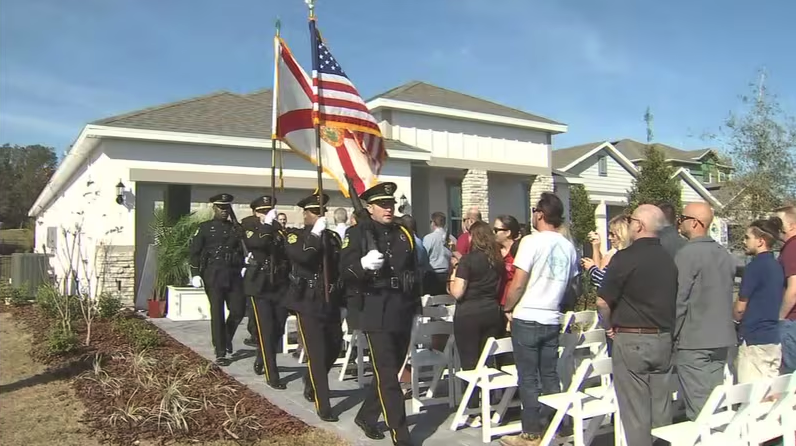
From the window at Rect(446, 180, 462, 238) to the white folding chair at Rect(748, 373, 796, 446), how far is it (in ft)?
45.9

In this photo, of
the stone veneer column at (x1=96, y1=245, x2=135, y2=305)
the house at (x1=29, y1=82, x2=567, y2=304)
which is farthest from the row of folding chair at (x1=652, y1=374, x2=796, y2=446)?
the stone veneer column at (x1=96, y1=245, x2=135, y2=305)

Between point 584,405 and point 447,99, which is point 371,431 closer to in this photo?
point 584,405

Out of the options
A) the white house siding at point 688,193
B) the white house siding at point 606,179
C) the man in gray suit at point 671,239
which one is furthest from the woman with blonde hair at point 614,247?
the white house siding at point 688,193

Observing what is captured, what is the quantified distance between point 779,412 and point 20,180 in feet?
229

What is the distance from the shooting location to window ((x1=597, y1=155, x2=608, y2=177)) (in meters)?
25.9

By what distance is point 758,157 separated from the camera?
61.1 ft

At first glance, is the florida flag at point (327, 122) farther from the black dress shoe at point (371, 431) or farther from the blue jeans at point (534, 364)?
the blue jeans at point (534, 364)

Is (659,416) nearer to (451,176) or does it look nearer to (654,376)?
Result: (654,376)

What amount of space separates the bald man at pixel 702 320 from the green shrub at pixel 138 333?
21.1 ft

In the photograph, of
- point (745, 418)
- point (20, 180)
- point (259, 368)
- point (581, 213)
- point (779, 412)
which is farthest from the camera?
point (20, 180)

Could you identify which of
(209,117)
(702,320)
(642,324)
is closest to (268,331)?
(642,324)

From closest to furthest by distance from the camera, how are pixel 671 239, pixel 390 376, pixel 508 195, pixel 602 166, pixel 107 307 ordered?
pixel 390 376
pixel 671 239
pixel 107 307
pixel 508 195
pixel 602 166

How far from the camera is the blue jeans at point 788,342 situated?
4.97 metres

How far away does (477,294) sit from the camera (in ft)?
17.7
